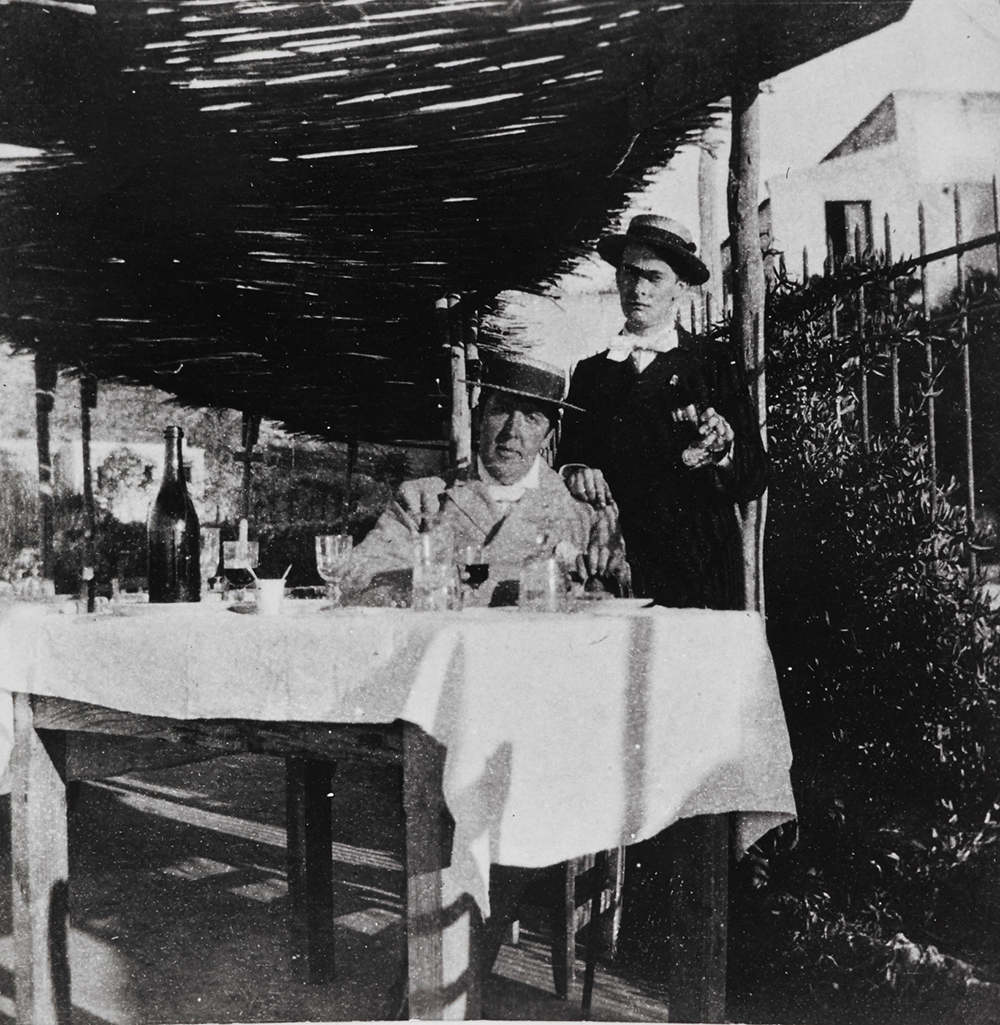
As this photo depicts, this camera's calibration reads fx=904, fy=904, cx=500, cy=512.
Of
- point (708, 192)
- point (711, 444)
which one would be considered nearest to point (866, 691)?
point (711, 444)

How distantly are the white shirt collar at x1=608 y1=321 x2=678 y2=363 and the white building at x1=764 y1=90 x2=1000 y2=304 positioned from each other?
0.41m

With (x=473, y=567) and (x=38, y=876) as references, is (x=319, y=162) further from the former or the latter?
(x=38, y=876)

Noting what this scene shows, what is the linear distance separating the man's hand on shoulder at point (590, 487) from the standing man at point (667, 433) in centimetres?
2

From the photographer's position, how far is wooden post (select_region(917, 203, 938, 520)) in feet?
7.71

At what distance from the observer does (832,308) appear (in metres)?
2.73

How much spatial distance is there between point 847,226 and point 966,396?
0.69 meters

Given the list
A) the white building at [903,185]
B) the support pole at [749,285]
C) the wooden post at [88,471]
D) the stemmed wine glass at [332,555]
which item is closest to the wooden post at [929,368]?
the white building at [903,185]

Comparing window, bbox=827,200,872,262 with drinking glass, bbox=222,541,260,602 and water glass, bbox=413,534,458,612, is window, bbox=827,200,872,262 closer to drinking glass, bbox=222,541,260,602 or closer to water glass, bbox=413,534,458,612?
water glass, bbox=413,534,458,612

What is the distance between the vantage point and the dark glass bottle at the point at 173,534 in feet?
7.84

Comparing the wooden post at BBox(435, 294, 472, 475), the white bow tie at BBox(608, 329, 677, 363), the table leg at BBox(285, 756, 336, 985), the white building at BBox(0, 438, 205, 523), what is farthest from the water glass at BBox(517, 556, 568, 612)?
the wooden post at BBox(435, 294, 472, 475)

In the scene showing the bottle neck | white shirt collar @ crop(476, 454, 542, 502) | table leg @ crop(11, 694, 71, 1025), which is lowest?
table leg @ crop(11, 694, 71, 1025)

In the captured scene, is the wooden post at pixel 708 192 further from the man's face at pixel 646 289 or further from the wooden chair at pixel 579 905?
the wooden chair at pixel 579 905

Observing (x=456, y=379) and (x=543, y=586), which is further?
(x=456, y=379)

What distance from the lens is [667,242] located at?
107 inches
